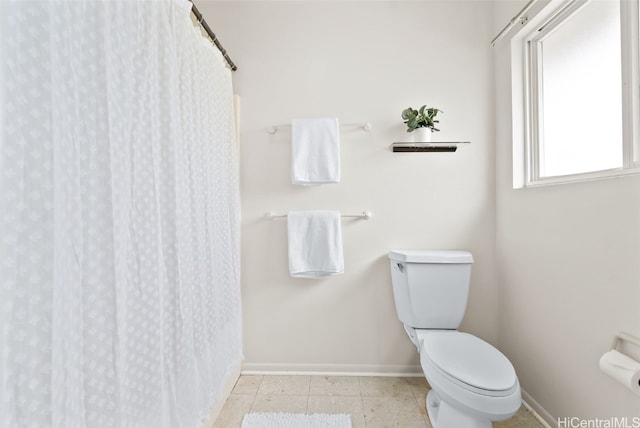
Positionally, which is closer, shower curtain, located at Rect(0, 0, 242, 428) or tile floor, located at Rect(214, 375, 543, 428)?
shower curtain, located at Rect(0, 0, 242, 428)

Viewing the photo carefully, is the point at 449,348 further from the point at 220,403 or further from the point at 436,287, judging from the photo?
the point at 220,403

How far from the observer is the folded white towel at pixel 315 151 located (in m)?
1.74

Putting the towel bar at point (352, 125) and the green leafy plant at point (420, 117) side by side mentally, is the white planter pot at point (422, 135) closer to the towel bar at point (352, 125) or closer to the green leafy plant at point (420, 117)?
the green leafy plant at point (420, 117)

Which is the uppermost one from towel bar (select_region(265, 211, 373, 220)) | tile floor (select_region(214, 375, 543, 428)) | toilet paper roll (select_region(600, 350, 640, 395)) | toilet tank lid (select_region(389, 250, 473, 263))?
towel bar (select_region(265, 211, 373, 220))

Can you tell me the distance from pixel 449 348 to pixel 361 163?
1.07 metres

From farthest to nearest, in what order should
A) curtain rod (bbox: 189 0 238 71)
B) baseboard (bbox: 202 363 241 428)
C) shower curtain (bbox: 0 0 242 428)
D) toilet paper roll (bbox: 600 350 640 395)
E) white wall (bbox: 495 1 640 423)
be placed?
baseboard (bbox: 202 363 241 428)
curtain rod (bbox: 189 0 238 71)
white wall (bbox: 495 1 640 423)
toilet paper roll (bbox: 600 350 640 395)
shower curtain (bbox: 0 0 242 428)

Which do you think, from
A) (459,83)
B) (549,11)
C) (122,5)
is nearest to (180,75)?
(122,5)

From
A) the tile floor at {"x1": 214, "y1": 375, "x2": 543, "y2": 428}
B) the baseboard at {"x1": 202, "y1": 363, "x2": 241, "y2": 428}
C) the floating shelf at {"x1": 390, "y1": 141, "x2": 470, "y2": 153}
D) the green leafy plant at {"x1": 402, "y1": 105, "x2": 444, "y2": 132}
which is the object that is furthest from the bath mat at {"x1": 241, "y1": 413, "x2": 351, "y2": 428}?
the green leafy plant at {"x1": 402, "y1": 105, "x2": 444, "y2": 132}

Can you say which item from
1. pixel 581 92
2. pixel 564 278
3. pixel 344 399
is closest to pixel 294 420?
pixel 344 399

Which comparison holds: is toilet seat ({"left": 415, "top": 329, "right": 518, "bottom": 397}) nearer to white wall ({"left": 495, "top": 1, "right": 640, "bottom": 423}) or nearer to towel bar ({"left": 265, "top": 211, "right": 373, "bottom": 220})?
white wall ({"left": 495, "top": 1, "right": 640, "bottom": 423})

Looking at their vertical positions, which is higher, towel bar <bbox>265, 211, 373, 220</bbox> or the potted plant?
the potted plant

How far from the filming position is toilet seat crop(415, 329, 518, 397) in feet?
3.59

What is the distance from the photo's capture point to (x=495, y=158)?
1.80 m

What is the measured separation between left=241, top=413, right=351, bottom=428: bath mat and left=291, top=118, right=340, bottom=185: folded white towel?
1198mm
